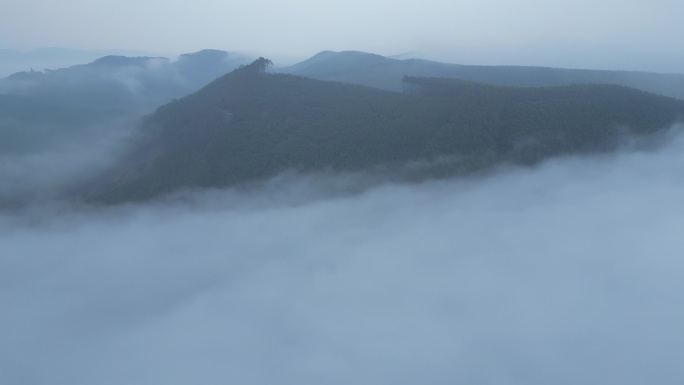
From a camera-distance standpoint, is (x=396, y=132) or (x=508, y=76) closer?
(x=396, y=132)

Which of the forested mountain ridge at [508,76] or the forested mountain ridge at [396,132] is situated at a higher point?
the forested mountain ridge at [508,76]

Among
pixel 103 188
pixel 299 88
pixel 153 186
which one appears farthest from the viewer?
pixel 299 88

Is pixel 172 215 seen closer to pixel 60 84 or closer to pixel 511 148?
pixel 511 148

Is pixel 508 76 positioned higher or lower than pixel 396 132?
higher

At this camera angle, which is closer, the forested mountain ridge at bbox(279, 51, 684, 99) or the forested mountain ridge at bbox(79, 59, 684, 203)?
the forested mountain ridge at bbox(79, 59, 684, 203)

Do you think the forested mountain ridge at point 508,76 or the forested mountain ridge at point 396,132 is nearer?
the forested mountain ridge at point 396,132

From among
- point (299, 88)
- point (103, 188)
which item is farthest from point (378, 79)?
point (103, 188)

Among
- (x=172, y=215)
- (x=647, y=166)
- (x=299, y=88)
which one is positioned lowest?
(x=172, y=215)

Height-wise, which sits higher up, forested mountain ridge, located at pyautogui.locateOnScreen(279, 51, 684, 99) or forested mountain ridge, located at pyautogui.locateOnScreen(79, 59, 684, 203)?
forested mountain ridge, located at pyautogui.locateOnScreen(279, 51, 684, 99)
